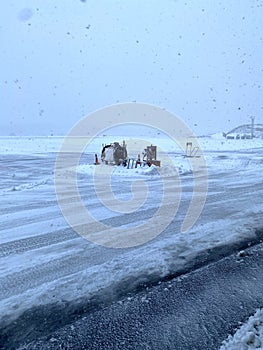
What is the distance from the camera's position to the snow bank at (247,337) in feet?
8.23

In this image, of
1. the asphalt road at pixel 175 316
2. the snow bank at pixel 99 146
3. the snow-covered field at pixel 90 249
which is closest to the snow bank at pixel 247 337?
the asphalt road at pixel 175 316

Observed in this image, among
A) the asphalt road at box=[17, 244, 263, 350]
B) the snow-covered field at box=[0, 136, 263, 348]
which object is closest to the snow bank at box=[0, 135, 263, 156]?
the snow-covered field at box=[0, 136, 263, 348]

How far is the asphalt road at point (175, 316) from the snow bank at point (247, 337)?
7 centimetres

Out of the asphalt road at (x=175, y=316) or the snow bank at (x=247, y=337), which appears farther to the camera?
the asphalt road at (x=175, y=316)

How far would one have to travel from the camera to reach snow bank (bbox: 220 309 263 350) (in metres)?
2.51

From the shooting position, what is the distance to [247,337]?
2600 mm

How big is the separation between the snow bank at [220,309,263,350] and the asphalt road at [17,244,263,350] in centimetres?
7

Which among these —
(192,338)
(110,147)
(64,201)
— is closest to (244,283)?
(192,338)

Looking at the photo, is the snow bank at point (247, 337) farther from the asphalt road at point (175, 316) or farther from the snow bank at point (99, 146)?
the snow bank at point (99, 146)

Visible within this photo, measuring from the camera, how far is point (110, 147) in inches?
693

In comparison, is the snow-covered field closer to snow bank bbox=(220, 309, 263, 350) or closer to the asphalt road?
the asphalt road

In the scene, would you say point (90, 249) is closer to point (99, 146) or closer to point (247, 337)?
point (247, 337)

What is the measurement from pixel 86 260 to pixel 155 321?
170cm

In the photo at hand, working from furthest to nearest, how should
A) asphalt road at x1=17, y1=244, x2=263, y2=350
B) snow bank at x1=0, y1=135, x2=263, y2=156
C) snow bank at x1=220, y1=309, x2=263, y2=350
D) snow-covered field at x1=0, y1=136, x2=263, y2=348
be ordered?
snow bank at x1=0, y1=135, x2=263, y2=156
snow-covered field at x1=0, y1=136, x2=263, y2=348
asphalt road at x1=17, y1=244, x2=263, y2=350
snow bank at x1=220, y1=309, x2=263, y2=350
